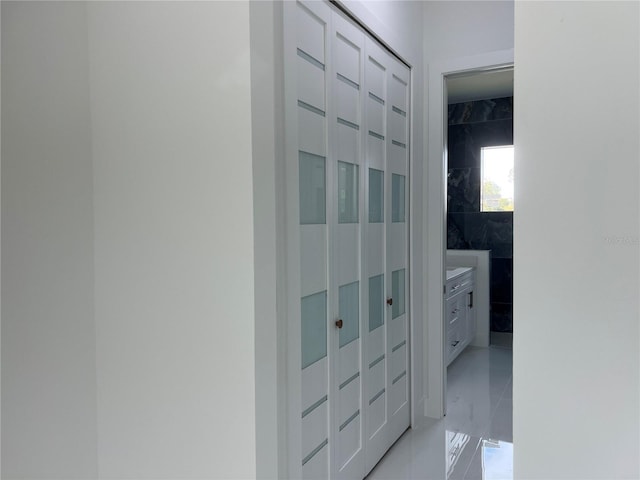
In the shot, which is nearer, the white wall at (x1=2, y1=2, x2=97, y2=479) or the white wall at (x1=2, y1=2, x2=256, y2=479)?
the white wall at (x1=2, y1=2, x2=256, y2=479)

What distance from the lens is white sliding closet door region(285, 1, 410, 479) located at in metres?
1.66

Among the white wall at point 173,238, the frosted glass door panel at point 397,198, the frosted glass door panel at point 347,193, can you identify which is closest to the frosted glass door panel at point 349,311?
→ the frosted glass door panel at point 347,193

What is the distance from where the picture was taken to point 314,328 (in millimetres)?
1790

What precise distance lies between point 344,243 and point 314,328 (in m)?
0.44

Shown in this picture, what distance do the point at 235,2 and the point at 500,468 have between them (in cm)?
249

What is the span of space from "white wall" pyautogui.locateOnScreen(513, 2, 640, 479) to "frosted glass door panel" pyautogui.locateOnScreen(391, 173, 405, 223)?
175 centimetres

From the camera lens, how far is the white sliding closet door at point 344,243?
166 centimetres

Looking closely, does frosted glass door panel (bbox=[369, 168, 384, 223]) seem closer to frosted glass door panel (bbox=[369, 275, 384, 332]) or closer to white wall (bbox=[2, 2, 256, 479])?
frosted glass door panel (bbox=[369, 275, 384, 332])

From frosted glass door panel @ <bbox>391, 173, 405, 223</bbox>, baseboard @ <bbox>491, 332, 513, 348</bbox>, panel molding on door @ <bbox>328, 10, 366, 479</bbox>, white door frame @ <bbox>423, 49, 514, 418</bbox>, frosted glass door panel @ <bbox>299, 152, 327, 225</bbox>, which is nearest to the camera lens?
frosted glass door panel @ <bbox>299, 152, 327, 225</bbox>

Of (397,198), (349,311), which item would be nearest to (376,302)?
(349,311)

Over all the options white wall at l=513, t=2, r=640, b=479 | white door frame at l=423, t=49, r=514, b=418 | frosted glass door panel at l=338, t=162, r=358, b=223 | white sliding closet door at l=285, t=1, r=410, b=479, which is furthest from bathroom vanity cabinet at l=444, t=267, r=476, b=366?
white wall at l=513, t=2, r=640, b=479

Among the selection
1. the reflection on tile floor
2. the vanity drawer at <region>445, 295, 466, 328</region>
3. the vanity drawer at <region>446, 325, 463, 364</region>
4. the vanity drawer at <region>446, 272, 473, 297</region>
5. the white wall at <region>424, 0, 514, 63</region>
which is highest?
the white wall at <region>424, 0, 514, 63</region>

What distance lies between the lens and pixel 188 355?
1508 mm

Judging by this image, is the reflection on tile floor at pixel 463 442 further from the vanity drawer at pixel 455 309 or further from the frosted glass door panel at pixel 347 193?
the frosted glass door panel at pixel 347 193
